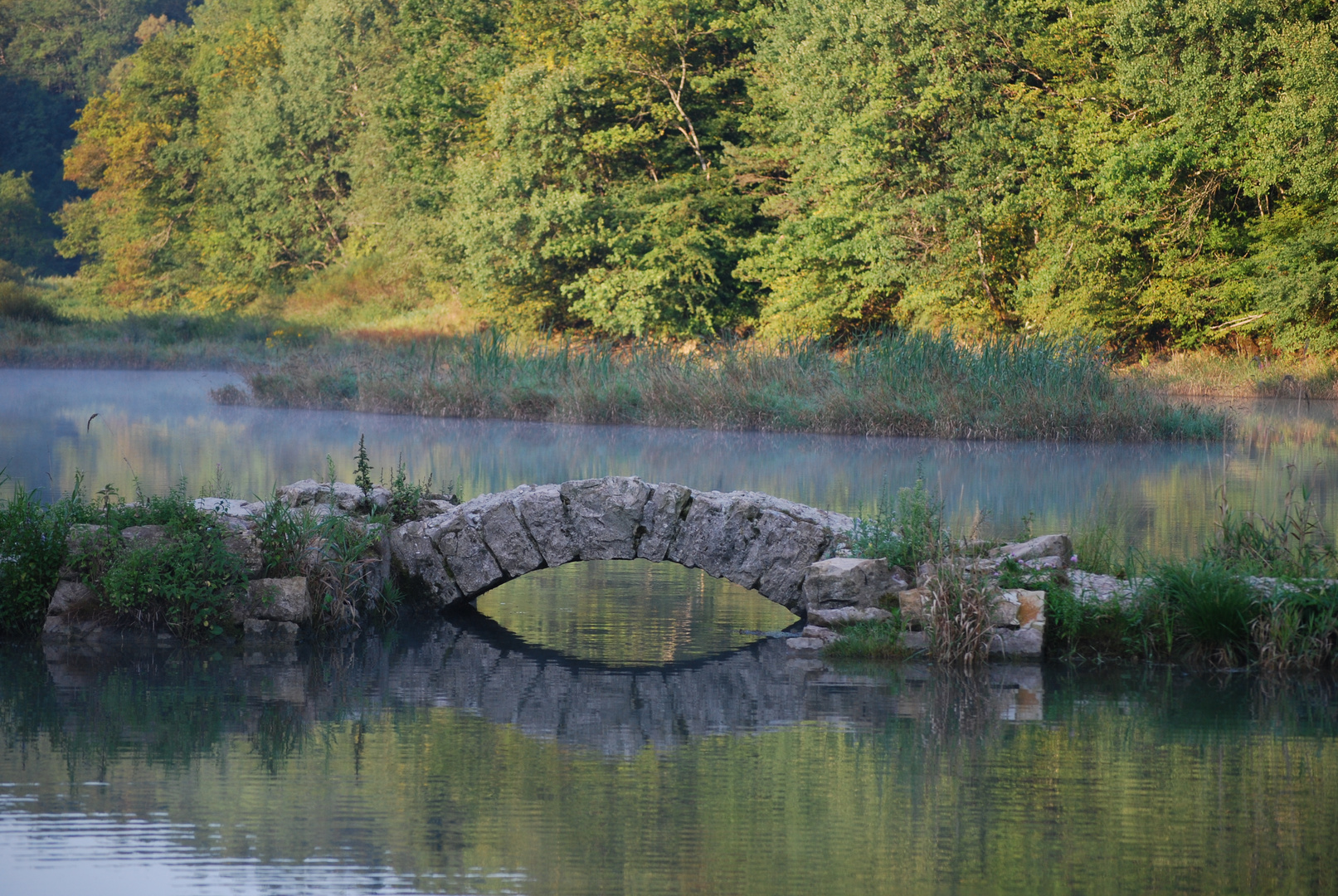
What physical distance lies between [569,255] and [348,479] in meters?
24.7

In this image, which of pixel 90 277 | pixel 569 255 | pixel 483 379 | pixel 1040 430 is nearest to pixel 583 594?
pixel 1040 430

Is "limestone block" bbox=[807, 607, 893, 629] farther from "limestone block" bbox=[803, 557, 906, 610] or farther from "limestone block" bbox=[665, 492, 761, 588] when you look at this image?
"limestone block" bbox=[665, 492, 761, 588]

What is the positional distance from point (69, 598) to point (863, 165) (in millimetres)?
29545

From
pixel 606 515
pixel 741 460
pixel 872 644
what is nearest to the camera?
pixel 872 644

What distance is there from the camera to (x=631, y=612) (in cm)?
1068

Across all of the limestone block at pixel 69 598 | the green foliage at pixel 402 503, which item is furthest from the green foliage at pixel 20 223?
the limestone block at pixel 69 598

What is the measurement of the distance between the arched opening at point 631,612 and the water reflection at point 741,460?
2849mm

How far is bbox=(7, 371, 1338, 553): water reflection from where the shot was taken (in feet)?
51.6

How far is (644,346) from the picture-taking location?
36406 millimetres

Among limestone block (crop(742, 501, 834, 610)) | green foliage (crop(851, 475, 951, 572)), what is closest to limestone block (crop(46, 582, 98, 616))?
limestone block (crop(742, 501, 834, 610))

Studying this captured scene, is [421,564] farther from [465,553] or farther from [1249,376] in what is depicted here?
[1249,376]

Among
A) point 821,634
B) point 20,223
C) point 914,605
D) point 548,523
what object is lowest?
point 821,634

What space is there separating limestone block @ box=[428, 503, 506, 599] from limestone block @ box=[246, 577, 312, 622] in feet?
3.31

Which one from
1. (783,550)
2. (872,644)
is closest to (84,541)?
(783,550)
